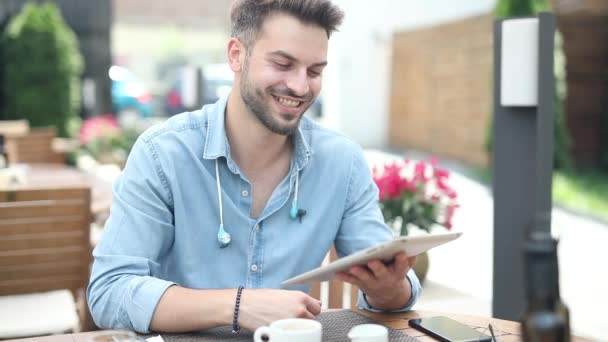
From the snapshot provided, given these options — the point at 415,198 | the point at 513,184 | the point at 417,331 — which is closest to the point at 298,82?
the point at 417,331

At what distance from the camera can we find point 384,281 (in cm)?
156

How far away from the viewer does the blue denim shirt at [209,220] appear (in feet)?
5.37

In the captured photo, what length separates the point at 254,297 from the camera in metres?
1.48

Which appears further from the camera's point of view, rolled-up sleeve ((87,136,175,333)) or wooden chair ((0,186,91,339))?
wooden chair ((0,186,91,339))

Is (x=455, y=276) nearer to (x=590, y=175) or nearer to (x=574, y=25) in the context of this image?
(x=590, y=175)

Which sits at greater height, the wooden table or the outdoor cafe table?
the wooden table

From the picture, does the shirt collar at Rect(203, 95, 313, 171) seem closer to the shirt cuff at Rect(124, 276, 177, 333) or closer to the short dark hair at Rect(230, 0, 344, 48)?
the short dark hair at Rect(230, 0, 344, 48)

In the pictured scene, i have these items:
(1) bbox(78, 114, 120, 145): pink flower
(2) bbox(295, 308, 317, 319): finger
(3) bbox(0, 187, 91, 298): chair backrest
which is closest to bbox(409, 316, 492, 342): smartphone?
(2) bbox(295, 308, 317, 319): finger

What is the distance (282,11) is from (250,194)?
1.45 feet

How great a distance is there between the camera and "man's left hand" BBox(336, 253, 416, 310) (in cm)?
152

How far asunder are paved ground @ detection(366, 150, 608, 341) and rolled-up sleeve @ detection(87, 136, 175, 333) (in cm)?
194

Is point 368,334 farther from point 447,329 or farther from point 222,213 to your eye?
point 222,213

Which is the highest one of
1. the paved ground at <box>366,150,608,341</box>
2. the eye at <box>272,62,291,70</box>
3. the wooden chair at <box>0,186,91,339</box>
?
the eye at <box>272,62,291,70</box>

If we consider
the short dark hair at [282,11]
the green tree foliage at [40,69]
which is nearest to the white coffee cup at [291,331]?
the short dark hair at [282,11]
